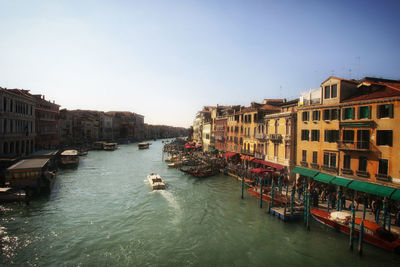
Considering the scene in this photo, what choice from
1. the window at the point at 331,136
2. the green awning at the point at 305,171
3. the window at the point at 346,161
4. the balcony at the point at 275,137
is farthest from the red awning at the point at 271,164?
the window at the point at 346,161

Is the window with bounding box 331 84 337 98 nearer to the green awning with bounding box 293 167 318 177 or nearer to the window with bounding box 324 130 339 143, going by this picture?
the window with bounding box 324 130 339 143

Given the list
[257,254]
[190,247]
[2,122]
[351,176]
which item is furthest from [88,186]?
[351,176]

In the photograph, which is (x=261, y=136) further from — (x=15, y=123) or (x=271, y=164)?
(x=15, y=123)

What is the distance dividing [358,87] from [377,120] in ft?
18.3

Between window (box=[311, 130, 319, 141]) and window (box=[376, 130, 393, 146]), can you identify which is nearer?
window (box=[376, 130, 393, 146])

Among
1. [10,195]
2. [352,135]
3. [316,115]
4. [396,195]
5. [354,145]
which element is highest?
[316,115]

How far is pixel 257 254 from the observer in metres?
16.7

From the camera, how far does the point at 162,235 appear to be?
63.3ft

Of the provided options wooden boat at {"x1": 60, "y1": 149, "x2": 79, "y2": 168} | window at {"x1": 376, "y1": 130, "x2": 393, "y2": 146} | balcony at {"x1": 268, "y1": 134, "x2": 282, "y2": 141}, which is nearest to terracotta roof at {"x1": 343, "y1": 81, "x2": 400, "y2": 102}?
window at {"x1": 376, "y1": 130, "x2": 393, "y2": 146}

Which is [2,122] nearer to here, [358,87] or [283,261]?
[283,261]

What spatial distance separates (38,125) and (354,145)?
65.4 metres

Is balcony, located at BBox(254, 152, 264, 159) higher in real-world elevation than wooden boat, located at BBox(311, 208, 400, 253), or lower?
higher

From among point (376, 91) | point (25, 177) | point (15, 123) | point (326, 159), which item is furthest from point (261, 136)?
point (15, 123)

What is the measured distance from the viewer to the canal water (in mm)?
15938
